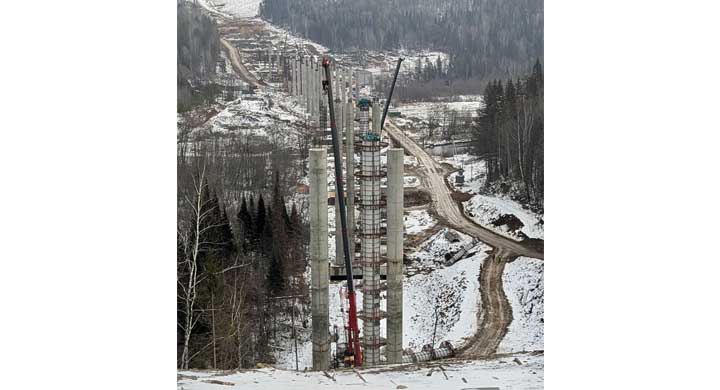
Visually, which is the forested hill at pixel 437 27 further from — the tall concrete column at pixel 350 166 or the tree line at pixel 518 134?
the tall concrete column at pixel 350 166

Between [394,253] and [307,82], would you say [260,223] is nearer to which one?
[394,253]

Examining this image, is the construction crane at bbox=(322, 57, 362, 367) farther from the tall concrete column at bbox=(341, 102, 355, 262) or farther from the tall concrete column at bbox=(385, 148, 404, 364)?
the tall concrete column at bbox=(385, 148, 404, 364)

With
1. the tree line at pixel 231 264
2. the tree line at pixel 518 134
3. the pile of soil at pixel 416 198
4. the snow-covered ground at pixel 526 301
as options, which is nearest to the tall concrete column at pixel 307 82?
the tree line at pixel 231 264

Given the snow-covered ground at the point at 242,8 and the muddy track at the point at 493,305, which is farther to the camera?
the muddy track at the point at 493,305

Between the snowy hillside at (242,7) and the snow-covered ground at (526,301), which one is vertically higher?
the snowy hillside at (242,7)

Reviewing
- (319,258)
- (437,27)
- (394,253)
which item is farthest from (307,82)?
(394,253)
